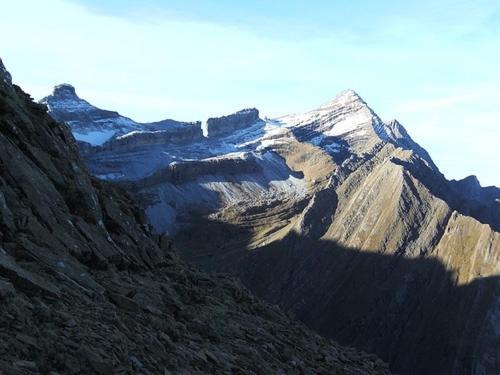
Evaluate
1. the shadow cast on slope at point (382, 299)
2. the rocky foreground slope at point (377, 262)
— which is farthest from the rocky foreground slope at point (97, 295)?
the rocky foreground slope at point (377, 262)

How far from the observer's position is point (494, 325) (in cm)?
12950

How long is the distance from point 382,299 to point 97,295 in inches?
5139

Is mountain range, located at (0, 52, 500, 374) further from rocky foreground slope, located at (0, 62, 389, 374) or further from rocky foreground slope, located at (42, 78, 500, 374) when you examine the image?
rocky foreground slope, located at (42, 78, 500, 374)

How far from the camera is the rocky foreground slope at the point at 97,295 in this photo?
15.4m

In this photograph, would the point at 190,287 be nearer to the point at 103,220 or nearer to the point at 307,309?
the point at 103,220

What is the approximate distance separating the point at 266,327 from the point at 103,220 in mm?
8144

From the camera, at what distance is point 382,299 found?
478 ft

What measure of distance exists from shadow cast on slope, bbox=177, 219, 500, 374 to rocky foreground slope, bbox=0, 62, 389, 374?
99.1 metres

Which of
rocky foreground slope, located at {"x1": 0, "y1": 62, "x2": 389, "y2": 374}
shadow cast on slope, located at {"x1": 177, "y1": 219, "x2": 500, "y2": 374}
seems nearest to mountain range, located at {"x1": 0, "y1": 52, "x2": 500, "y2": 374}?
rocky foreground slope, located at {"x1": 0, "y1": 62, "x2": 389, "y2": 374}

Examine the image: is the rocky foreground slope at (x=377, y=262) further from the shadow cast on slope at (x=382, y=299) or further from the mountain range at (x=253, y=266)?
the mountain range at (x=253, y=266)

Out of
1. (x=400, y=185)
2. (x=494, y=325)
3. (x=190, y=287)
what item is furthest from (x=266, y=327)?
(x=400, y=185)

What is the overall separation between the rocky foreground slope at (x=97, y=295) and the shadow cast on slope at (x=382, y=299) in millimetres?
99097

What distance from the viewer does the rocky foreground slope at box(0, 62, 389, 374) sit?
15.4 meters

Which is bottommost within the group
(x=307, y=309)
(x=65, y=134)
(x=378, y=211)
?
Answer: (x=307, y=309)
